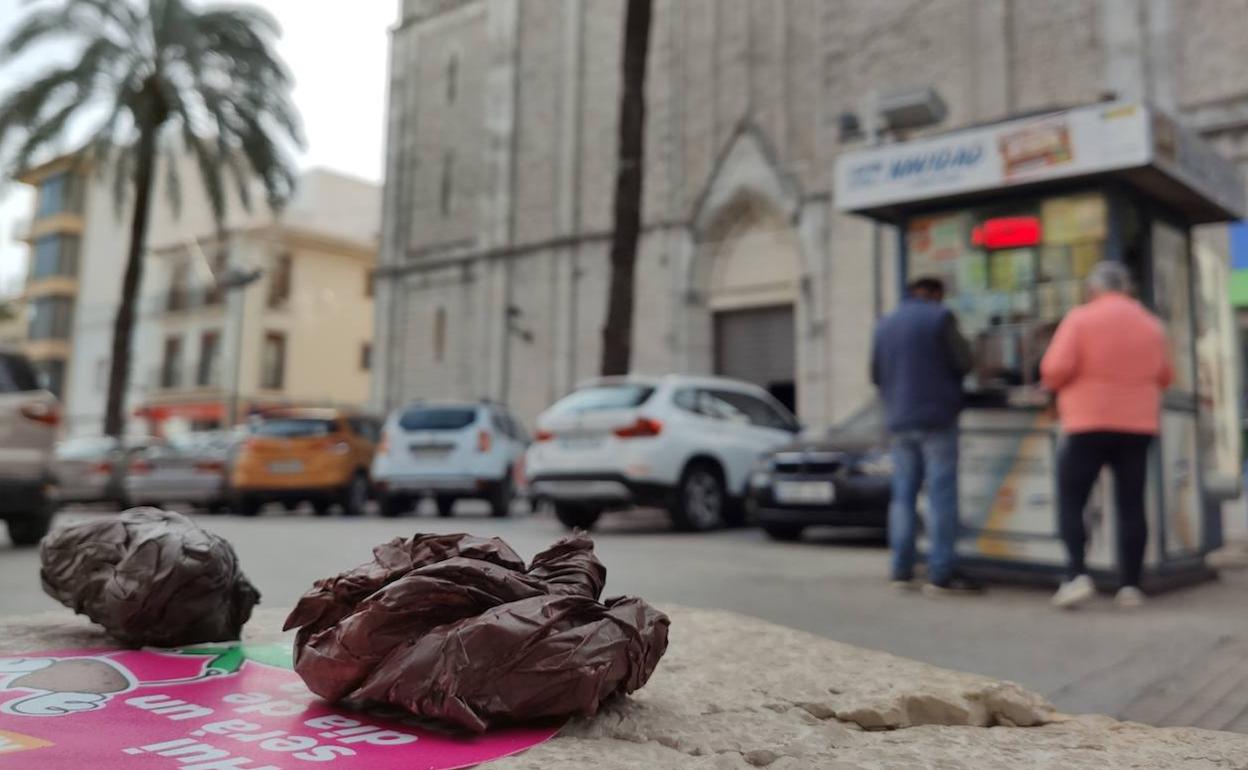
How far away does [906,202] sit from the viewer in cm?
739

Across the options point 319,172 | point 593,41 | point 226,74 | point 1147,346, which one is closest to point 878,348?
point 1147,346

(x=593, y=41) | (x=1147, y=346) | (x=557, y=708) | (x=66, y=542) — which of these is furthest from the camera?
(x=593, y=41)

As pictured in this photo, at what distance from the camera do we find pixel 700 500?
1102 centimetres

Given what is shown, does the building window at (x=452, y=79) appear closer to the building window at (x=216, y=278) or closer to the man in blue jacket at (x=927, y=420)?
the building window at (x=216, y=278)

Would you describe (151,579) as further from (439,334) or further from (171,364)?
(171,364)

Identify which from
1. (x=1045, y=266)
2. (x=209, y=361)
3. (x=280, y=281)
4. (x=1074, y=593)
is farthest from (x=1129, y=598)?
→ (x=209, y=361)

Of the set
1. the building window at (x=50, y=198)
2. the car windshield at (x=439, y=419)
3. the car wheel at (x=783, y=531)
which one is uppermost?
the building window at (x=50, y=198)

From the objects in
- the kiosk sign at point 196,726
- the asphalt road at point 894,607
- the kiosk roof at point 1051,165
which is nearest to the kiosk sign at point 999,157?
the kiosk roof at point 1051,165

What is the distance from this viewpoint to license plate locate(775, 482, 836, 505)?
9477mm

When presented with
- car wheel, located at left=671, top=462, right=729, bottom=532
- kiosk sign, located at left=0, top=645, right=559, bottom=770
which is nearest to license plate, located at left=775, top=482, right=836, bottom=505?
car wheel, located at left=671, top=462, right=729, bottom=532

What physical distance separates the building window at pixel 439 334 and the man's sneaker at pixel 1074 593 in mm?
22245

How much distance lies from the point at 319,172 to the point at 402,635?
47.6 m

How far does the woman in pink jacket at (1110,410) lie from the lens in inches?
229

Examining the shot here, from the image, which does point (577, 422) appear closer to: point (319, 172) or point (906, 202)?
point (906, 202)
